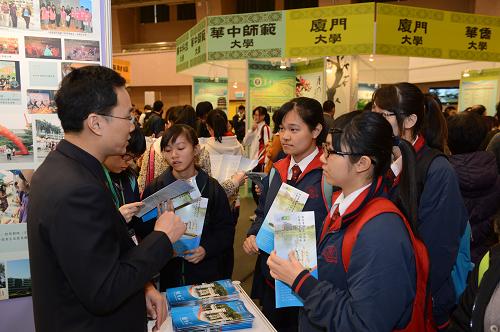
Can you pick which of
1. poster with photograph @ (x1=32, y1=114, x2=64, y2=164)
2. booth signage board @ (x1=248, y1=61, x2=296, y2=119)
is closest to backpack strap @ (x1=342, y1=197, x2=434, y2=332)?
poster with photograph @ (x1=32, y1=114, x2=64, y2=164)

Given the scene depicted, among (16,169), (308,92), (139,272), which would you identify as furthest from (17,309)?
(308,92)

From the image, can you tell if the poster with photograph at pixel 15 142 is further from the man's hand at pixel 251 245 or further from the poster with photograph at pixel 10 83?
the man's hand at pixel 251 245

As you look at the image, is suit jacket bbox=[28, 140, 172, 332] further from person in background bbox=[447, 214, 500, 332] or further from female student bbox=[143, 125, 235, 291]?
female student bbox=[143, 125, 235, 291]

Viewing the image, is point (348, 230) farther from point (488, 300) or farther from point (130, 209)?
point (130, 209)

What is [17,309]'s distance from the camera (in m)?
2.02

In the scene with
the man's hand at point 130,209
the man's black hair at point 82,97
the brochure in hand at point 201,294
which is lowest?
the brochure in hand at point 201,294

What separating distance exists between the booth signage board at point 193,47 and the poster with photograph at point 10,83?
14.7ft

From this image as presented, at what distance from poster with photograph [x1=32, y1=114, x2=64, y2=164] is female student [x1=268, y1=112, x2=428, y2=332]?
4.35 ft

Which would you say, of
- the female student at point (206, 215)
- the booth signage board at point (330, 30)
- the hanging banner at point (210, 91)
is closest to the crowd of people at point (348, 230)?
the female student at point (206, 215)

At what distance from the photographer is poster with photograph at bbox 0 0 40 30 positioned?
1850 millimetres

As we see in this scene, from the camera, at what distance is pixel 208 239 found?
2.19 meters

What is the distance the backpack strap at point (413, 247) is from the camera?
1174 mm

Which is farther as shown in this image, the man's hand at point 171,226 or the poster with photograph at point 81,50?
the poster with photograph at point 81,50

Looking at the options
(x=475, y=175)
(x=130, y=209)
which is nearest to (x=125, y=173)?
(x=130, y=209)
